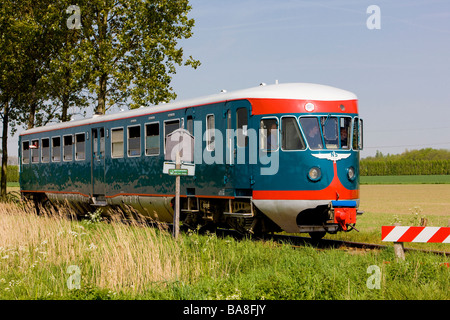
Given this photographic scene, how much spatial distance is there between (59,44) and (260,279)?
22996mm

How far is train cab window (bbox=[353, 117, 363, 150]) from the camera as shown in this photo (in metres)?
13.1

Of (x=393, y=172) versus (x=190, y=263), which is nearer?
(x=190, y=263)

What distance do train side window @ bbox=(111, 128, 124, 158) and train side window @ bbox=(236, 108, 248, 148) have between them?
224 inches

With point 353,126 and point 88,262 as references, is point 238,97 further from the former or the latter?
point 88,262

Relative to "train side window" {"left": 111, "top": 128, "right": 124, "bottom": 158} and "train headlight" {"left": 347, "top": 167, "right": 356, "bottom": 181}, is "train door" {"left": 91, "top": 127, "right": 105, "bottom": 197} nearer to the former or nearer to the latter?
"train side window" {"left": 111, "top": 128, "right": 124, "bottom": 158}

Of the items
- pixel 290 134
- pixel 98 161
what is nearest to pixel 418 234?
pixel 290 134

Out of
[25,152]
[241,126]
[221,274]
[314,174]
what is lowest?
[221,274]

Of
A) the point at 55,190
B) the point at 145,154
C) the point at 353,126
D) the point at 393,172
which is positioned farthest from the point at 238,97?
the point at 393,172

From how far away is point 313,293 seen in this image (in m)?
7.71

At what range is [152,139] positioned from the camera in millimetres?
16344

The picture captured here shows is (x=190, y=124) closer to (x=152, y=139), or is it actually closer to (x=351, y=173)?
(x=152, y=139)

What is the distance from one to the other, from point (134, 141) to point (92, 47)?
10.2 meters

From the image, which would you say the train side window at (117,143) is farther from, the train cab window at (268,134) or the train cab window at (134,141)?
the train cab window at (268,134)

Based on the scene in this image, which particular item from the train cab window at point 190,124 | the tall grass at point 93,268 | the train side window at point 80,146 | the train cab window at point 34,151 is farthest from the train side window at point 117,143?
the train cab window at point 34,151
